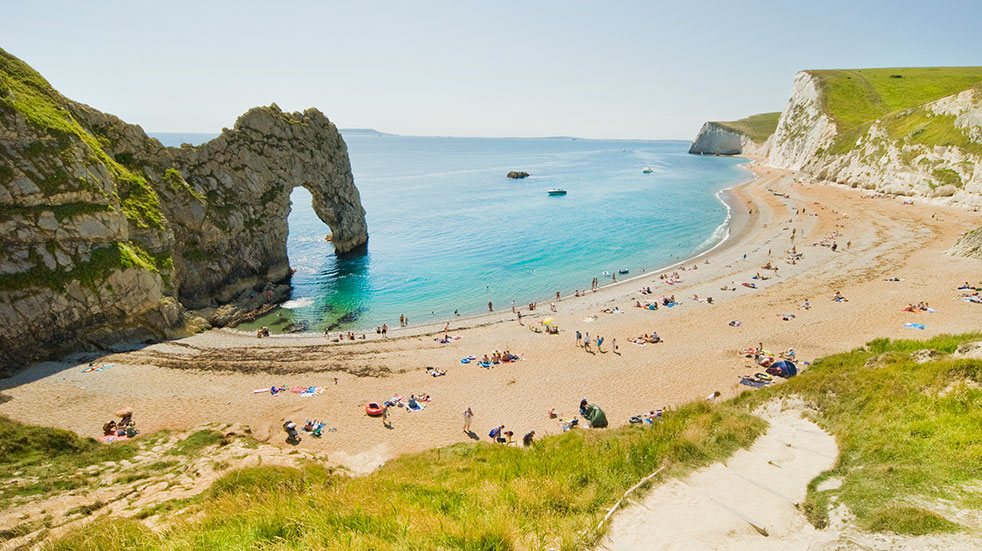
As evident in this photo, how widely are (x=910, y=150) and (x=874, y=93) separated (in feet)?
184

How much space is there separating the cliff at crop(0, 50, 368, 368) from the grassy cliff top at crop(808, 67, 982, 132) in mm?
110568

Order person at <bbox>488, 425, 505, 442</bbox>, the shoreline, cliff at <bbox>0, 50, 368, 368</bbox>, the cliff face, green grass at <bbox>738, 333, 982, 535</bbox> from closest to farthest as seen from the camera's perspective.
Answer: green grass at <bbox>738, 333, 982, 535</bbox>, person at <bbox>488, 425, 505, 442</bbox>, cliff at <bbox>0, 50, 368, 368</bbox>, the shoreline, the cliff face

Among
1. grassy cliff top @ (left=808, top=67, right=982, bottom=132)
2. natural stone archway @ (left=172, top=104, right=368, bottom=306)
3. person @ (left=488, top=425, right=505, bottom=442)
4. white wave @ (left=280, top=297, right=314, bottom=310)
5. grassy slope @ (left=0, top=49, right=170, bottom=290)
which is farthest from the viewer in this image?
grassy cliff top @ (left=808, top=67, right=982, bottom=132)

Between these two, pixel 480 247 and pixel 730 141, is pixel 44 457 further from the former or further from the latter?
pixel 730 141

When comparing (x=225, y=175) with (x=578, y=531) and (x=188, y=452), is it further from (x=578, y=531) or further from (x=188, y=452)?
(x=578, y=531)

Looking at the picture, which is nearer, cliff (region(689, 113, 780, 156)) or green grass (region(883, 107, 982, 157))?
green grass (region(883, 107, 982, 157))

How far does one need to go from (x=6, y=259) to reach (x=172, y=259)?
30.6 ft

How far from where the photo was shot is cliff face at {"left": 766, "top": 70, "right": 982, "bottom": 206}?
5428cm

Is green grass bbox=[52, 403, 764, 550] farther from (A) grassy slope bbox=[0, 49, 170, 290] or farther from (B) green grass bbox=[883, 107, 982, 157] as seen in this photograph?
(B) green grass bbox=[883, 107, 982, 157]

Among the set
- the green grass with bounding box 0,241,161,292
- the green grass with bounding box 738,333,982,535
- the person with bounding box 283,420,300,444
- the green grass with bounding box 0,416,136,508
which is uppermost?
the green grass with bounding box 0,241,161,292

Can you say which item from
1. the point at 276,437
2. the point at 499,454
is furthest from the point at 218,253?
the point at 499,454

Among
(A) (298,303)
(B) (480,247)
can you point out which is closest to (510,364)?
(A) (298,303)

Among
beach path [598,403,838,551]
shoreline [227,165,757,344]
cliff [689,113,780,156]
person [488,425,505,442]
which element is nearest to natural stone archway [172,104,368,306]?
shoreline [227,165,757,344]

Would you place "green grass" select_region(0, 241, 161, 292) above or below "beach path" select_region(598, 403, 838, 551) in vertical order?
above
